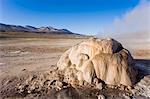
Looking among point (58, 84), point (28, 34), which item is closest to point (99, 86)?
point (58, 84)

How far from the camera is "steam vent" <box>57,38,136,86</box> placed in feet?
34.3

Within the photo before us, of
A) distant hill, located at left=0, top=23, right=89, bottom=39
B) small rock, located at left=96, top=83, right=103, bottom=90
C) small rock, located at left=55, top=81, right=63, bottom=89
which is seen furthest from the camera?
distant hill, located at left=0, top=23, right=89, bottom=39

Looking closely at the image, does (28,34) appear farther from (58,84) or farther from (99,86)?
(99,86)

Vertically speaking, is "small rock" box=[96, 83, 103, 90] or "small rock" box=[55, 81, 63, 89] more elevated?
"small rock" box=[96, 83, 103, 90]

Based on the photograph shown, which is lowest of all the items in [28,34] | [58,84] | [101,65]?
[28,34]

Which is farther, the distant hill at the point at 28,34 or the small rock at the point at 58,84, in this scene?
the distant hill at the point at 28,34

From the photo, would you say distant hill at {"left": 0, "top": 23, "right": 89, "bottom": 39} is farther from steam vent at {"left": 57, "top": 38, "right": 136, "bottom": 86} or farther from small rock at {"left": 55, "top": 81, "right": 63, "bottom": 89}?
small rock at {"left": 55, "top": 81, "right": 63, "bottom": 89}

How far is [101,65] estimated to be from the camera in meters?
10.5

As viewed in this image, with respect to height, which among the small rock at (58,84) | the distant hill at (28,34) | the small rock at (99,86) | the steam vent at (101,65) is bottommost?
the distant hill at (28,34)

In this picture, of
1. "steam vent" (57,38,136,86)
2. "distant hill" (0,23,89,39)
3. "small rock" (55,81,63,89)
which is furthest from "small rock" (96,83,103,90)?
"distant hill" (0,23,89,39)

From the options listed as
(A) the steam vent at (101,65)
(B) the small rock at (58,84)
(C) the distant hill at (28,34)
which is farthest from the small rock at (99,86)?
(C) the distant hill at (28,34)

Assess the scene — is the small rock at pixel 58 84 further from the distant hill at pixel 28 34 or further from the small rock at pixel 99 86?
the distant hill at pixel 28 34

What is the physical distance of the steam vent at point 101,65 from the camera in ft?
34.3

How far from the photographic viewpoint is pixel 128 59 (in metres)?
11.0
